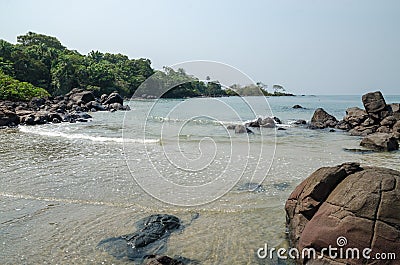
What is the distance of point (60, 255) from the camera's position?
196 inches

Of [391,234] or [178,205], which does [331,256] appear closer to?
[391,234]

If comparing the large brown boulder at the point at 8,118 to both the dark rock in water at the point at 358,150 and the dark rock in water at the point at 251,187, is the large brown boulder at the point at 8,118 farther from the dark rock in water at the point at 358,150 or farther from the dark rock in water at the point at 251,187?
the dark rock in water at the point at 358,150

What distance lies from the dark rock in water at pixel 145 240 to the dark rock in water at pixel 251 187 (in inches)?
112

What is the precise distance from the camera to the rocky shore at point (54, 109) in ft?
80.7

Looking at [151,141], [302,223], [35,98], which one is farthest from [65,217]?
[35,98]

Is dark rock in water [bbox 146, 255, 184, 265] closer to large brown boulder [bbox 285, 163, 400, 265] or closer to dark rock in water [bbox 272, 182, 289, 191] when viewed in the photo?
large brown boulder [bbox 285, 163, 400, 265]

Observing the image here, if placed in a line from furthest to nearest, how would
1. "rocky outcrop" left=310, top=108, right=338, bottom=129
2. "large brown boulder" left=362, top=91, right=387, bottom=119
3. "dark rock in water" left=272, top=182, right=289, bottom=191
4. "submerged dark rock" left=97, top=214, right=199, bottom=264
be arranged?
"rocky outcrop" left=310, top=108, right=338, bottom=129 → "large brown boulder" left=362, top=91, right=387, bottom=119 → "dark rock in water" left=272, top=182, right=289, bottom=191 → "submerged dark rock" left=97, top=214, right=199, bottom=264

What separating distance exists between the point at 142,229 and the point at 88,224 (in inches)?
42.4

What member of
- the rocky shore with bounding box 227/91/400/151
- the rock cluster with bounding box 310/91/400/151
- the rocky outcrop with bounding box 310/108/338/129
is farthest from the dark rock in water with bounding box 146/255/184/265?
the rocky outcrop with bounding box 310/108/338/129

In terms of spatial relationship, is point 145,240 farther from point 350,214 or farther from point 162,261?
point 350,214

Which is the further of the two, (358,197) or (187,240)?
(187,240)

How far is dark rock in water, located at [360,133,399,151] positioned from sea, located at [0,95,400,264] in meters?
0.78

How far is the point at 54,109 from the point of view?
112 feet

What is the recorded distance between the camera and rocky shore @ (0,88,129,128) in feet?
80.7
